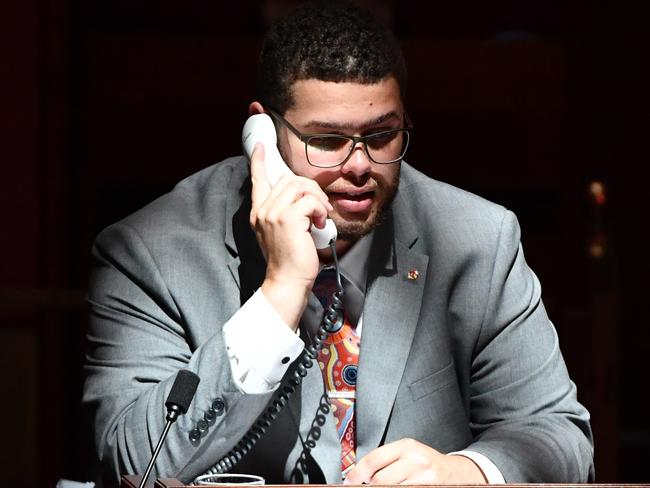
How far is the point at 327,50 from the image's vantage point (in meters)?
2.01

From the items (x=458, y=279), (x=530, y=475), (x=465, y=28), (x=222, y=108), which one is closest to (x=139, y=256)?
(x=458, y=279)

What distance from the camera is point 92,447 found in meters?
2.03

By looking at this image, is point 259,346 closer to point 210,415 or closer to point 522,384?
point 210,415

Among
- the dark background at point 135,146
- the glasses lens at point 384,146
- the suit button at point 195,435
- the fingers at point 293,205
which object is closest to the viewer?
the suit button at point 195,435

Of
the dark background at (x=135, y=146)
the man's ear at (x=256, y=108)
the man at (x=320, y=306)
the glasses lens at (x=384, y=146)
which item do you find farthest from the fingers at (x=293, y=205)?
the dark background at (x=135, y=146)

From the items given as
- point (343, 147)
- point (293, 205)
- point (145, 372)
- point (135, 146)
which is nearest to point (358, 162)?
point (343, 147)

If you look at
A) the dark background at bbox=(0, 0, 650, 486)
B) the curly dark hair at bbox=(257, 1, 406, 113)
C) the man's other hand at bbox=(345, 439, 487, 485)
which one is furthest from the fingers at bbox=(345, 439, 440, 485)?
the dark background at bbox=(0, 0, 650, 486)

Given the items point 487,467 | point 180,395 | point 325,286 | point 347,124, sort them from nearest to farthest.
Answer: point 180,395, point 487,467, point 347,124, point 325,286

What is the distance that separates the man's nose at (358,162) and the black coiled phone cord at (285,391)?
13 centimetres

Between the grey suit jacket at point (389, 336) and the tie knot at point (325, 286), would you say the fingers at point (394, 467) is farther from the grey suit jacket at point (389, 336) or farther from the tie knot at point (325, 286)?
the tie knot at point (325, 286)

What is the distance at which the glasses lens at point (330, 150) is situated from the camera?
1.99 m

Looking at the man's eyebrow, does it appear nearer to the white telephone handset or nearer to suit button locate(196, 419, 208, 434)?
the white telephone handset

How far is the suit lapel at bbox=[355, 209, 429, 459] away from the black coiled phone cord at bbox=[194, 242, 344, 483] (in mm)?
72

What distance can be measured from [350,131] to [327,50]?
141mm
